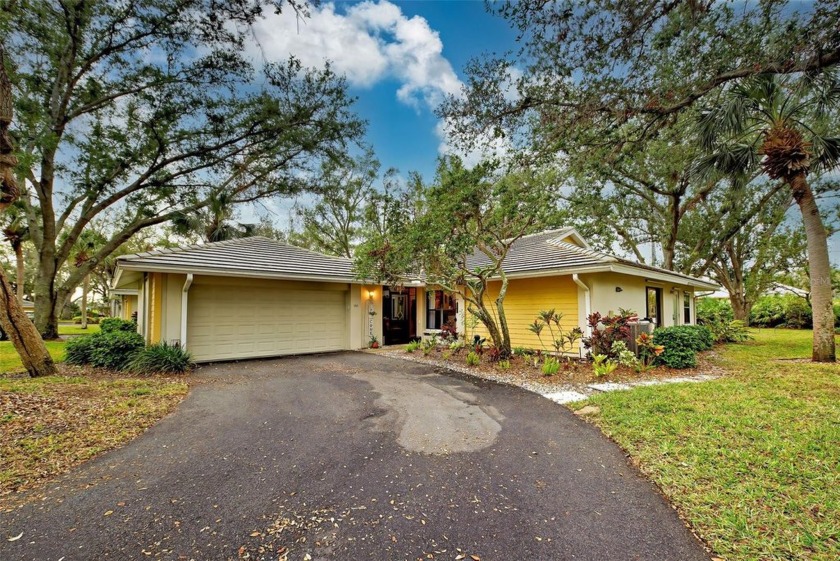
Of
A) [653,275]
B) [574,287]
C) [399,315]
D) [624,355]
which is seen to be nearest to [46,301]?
[399,315]

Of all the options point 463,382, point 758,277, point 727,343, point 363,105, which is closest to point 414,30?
point 363,105

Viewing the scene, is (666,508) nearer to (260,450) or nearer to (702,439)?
(702,439)

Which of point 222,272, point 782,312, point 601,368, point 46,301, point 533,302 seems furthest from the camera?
point 782,312

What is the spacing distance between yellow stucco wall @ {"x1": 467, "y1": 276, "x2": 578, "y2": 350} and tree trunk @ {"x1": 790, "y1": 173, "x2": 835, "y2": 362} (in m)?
5.42

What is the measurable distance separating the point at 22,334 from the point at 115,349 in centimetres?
171

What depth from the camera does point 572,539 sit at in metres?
2.50

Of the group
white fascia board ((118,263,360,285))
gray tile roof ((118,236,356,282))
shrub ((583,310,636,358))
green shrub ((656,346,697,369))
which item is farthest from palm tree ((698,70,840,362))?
gray tile roof ((118,236,356,282))

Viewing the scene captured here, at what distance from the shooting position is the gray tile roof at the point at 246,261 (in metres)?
8.84

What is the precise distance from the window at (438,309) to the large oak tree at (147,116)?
7.19 metres

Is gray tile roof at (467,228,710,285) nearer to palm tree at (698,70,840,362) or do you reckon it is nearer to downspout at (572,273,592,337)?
downspout at (572,273,592,337)

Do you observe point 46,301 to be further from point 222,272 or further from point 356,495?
point 356,495

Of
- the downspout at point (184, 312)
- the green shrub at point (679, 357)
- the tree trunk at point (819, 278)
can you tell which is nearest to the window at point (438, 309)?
the green shrub at point (679, 357)

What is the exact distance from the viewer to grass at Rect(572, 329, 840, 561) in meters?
2.52

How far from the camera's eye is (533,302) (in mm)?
11219
